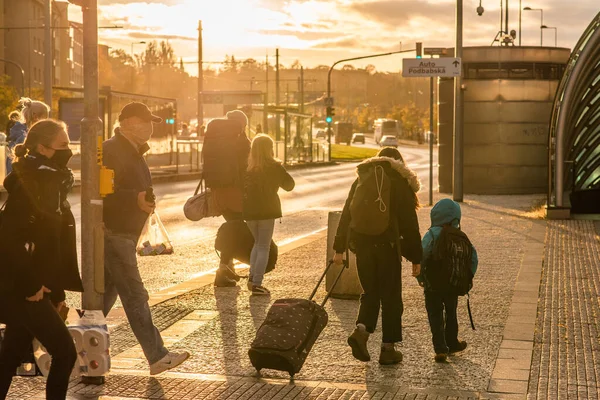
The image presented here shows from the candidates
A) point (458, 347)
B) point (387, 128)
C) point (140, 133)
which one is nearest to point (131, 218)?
point (140, 133)

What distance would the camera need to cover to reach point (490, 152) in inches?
1101

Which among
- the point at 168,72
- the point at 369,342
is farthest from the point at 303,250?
the point at 168,72

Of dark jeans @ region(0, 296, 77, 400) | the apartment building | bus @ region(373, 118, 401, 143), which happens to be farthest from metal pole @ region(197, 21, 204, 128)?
bus @ region(373, 118, 401, 143)

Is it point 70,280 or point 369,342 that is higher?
point 70,280

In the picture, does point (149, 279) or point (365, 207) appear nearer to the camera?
point (365, 207)

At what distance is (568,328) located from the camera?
8.38m

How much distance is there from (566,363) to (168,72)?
607 ft

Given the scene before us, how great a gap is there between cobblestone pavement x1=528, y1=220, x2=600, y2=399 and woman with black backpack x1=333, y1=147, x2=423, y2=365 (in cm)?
102

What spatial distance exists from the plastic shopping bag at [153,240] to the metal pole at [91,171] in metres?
0.62

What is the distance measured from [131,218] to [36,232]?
1.36 m

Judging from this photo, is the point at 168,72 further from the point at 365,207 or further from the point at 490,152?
the point at 365,207

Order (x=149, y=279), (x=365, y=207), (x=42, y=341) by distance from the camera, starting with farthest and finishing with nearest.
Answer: (x=149, y=279)
(x=365, y=207)
(x=42, y=341)

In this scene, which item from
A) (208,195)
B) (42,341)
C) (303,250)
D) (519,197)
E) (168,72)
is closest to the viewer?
(42,341)

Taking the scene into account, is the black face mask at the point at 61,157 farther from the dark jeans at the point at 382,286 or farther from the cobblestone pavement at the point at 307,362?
the dark jeans at the point at 382,286
